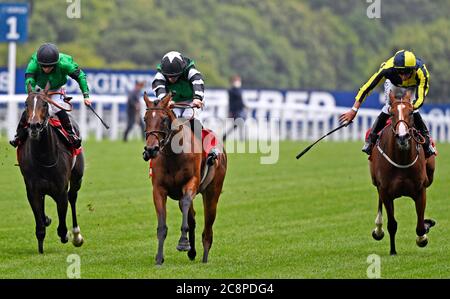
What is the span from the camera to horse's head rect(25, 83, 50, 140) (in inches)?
457

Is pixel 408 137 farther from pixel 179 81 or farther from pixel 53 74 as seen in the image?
pixel 53 74

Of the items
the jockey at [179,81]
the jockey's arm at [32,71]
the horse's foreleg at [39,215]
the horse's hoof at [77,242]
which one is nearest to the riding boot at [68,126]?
the jockey's arm at [32,71]

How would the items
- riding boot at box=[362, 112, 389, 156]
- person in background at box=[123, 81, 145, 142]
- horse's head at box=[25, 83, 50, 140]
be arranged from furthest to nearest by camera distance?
person in background at box=[123, 81, 145, 142]
riding boot at box=[362, 112, 389, 156]
horse's head at box=[25, 83, 50, 140]

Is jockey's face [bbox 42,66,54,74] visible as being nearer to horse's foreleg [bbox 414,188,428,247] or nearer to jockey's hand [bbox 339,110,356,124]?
jockey's hand [bbox 339,110,356,124]

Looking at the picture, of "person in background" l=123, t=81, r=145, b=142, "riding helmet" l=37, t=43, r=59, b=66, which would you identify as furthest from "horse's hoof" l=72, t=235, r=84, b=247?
"person in background" l=123, t=81, r=145, b=142

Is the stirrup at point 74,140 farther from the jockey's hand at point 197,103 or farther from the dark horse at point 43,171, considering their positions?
the jockey's hand at point 197,103

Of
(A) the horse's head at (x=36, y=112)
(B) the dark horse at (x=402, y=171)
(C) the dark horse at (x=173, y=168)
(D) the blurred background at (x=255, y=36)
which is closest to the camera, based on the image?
(C) the dark horse at (x=173, y=168)

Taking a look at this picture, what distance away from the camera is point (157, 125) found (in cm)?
1108

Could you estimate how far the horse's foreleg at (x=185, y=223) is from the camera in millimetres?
11047

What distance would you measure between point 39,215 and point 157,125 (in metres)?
2.03

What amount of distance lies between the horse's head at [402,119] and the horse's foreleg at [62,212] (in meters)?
3.39

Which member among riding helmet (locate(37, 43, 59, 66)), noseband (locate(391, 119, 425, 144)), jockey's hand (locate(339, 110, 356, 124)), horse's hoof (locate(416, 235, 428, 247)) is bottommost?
horse's hoof (locate(416, 235, 428, 247))

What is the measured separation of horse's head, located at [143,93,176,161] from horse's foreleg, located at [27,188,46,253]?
1820 millimetres

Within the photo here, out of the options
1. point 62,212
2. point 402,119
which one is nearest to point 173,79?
point 62,212
